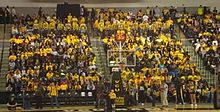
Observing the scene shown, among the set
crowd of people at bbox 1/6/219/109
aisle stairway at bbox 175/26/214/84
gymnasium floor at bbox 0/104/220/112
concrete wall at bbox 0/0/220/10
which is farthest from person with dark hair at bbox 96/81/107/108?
concrete wall at bbox 0/0/220/10

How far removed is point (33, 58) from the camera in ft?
93.1

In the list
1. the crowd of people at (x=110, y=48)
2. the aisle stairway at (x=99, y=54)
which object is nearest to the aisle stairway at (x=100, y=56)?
the aisle stairway at (x=99, y=54)

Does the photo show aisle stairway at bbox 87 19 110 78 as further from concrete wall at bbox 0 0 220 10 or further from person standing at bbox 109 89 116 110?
person standing at bbox 109 89 116 110

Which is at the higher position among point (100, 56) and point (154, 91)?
point (100, 56)

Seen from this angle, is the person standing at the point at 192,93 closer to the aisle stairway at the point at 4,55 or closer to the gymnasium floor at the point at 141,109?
the gymnasium floor at the point at 141,109

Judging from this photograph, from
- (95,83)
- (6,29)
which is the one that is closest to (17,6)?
(6,29)

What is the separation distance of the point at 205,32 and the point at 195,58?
380 cm

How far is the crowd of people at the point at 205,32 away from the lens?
29.8 m

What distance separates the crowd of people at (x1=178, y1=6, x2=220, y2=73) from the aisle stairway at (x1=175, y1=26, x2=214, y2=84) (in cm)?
28

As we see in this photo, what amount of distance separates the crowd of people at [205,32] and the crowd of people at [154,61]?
1.05m

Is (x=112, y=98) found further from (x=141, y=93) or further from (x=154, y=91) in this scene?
(x=141, y=93)

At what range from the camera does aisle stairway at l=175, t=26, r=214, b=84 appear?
2882 cm

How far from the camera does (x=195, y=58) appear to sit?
1209 inches

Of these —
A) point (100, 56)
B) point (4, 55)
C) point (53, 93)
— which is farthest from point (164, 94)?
point (4, 55)
